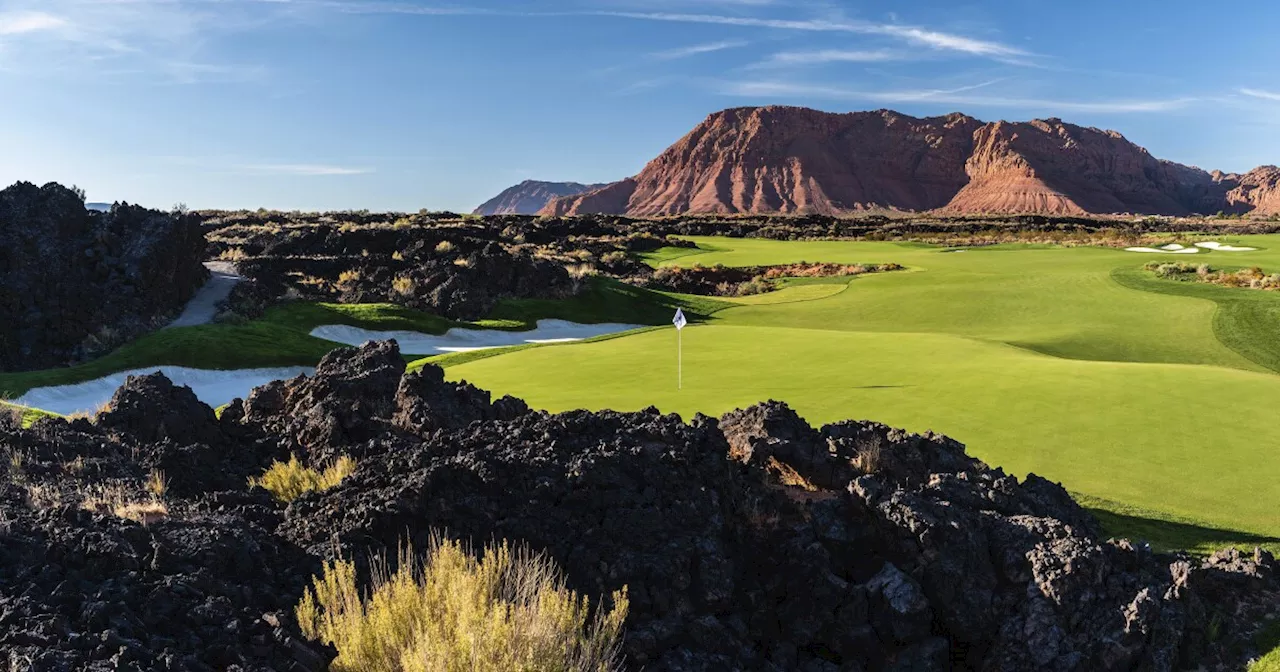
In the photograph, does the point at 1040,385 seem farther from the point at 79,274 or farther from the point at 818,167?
the point at 818,167

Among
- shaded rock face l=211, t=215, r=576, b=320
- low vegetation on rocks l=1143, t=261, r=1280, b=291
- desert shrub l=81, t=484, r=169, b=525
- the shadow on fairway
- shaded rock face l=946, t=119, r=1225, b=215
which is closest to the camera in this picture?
desert shrub l=81, t=484, r=169, b=525

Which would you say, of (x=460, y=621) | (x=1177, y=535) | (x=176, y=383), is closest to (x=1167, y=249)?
(x=1177, y=535)

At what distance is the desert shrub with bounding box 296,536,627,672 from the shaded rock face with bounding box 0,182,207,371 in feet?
66.9

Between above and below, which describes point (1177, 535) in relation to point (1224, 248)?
below

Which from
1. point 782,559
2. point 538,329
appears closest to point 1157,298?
point 538,329

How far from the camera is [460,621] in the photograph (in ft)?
11.7

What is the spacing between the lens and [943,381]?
36.2 feet

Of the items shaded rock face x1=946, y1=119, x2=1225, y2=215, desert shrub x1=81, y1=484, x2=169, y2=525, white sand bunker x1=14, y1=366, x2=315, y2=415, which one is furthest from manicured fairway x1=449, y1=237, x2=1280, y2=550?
shaded rock face x1=946, y1=119, x2=1225, y2=215

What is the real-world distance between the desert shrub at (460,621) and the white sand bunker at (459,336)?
16.9m

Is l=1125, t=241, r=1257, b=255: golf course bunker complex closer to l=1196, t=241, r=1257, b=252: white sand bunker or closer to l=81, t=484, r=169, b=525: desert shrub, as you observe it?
l=1196, t=241, r=1257, b=252: white sand bunker

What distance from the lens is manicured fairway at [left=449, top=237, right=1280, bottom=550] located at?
24.6ft

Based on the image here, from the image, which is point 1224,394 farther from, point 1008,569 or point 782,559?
point 782,559

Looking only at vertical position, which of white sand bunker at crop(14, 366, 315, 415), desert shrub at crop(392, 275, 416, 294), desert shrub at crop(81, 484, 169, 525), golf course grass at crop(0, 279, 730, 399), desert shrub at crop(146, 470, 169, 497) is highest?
desert shrub at crop(392, 275, 416, 294)

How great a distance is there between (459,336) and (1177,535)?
2056 cm
